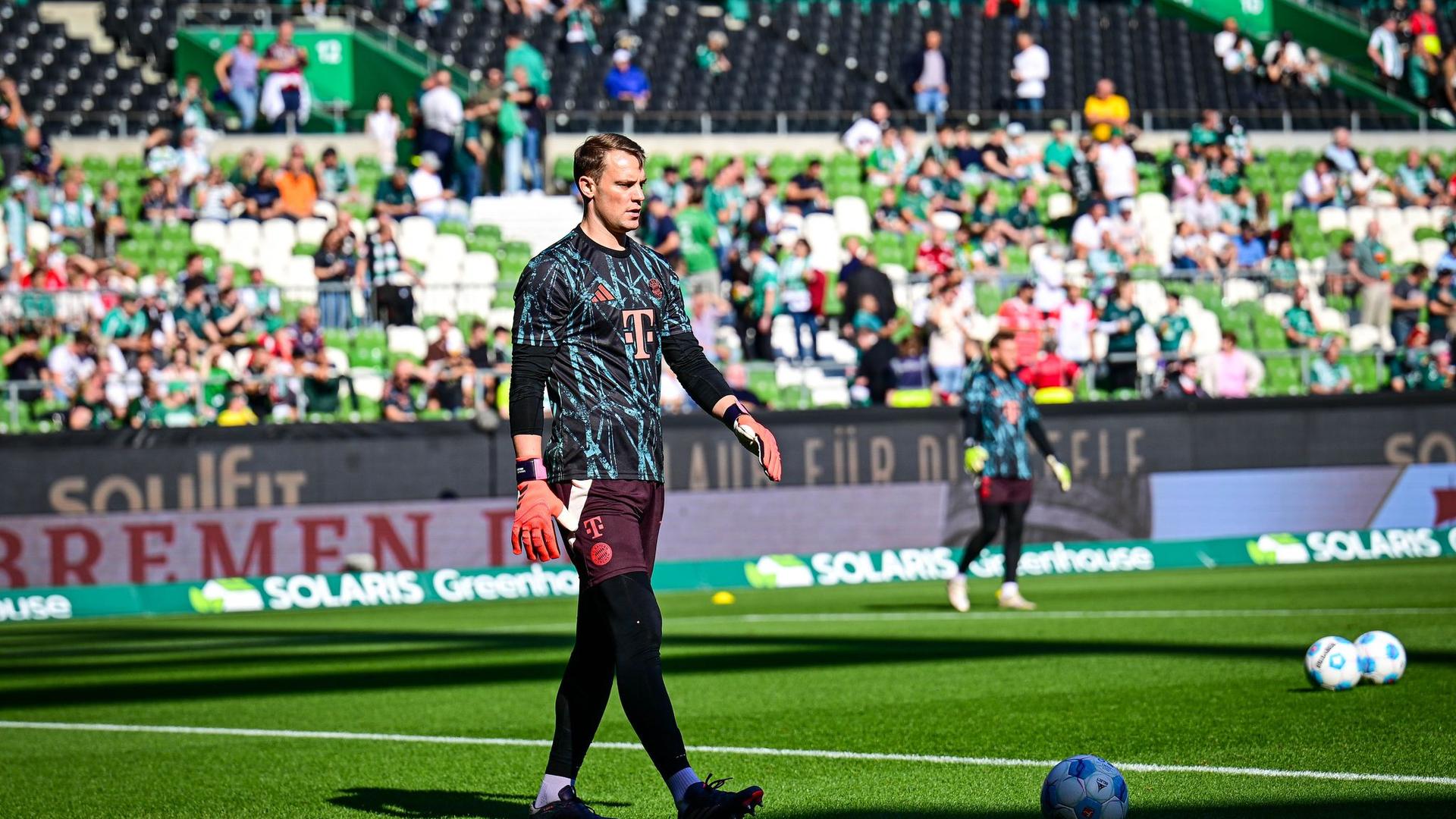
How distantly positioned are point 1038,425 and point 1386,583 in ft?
12.7

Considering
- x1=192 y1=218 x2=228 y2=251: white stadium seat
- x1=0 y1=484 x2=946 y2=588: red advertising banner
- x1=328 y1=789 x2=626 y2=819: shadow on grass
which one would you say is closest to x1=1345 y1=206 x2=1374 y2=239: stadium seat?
x1=0 y1=484 x2=946 y2=588: red advertising banner

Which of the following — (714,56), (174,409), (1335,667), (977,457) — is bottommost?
(1335,667)

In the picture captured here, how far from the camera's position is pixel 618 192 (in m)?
6.30

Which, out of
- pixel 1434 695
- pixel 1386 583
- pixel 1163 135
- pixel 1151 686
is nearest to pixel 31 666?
pixel 1151 686

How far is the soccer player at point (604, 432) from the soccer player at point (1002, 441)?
9.19 m

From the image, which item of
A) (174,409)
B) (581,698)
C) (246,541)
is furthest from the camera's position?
(174,409)

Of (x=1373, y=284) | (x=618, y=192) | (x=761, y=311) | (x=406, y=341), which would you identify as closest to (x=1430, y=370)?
(x=1373, y=284)

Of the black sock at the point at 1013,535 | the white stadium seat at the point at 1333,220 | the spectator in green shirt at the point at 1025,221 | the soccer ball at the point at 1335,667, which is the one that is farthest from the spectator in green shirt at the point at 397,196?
the soccer ball at the point at 1335,667

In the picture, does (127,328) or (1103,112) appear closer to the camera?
(127,328)

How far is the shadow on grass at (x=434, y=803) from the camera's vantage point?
6781mm

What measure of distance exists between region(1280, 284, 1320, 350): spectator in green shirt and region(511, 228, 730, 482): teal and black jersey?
19.7 m

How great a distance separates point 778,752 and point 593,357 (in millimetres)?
2481

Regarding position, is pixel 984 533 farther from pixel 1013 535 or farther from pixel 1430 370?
pixel 1430 370

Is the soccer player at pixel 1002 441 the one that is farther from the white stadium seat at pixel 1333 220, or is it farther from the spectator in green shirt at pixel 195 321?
the white stadium seat at pixel 1333 220
